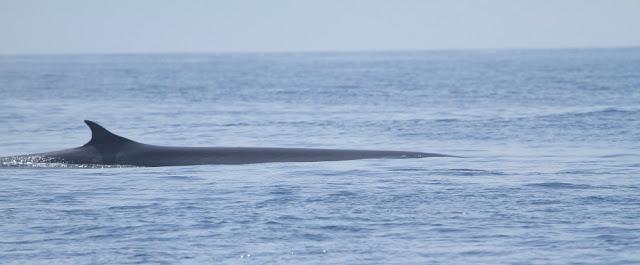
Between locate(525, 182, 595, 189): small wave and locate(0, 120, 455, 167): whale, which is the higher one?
locate(0, 120, 455, 167): whale

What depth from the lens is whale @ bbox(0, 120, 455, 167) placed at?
1755 centimetres

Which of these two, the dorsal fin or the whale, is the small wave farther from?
the dorsal fin

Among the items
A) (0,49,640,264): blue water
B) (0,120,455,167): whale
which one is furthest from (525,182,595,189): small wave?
(0,120,455,167): whale

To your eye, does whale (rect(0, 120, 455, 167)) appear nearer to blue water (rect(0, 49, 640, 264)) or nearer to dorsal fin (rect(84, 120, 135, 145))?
dorsal fin (rect(84, 120, 135, 145))

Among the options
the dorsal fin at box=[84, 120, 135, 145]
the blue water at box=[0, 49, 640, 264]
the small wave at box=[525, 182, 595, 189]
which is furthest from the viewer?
the dorsal fin at box=[84, 120, 135, 145]

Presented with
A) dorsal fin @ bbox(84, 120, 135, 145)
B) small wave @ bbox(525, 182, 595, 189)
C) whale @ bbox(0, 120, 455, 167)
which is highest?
dorsal fin @ bbox(84, 120, 135, 145)

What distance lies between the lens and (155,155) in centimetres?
1778

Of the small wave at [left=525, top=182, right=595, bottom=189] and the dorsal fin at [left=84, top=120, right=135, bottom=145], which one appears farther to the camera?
the dorsal fin at [left=84, top=120, right=135, bottom=145]

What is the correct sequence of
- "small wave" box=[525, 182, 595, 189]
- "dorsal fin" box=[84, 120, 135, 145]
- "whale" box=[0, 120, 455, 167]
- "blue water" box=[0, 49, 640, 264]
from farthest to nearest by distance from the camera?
"whale" box=[0, 120, 455, 167]
"dorsal fin" box=[84, 120, 135, 145]
"small wave" box=[525, 182, 595, 189]
"blue water" box=[0, 49, 640, 264]

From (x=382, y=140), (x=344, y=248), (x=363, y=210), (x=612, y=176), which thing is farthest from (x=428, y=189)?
(x=382, y=140)

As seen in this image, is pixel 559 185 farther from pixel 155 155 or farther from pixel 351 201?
pixel 155 155

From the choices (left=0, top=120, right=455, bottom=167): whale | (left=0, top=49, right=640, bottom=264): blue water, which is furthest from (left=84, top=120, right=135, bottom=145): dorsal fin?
(left=0, top=49, right=640, bottom=264): blue water

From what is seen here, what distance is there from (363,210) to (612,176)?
4711 millimetres

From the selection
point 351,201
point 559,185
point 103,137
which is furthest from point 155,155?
point 559,185
